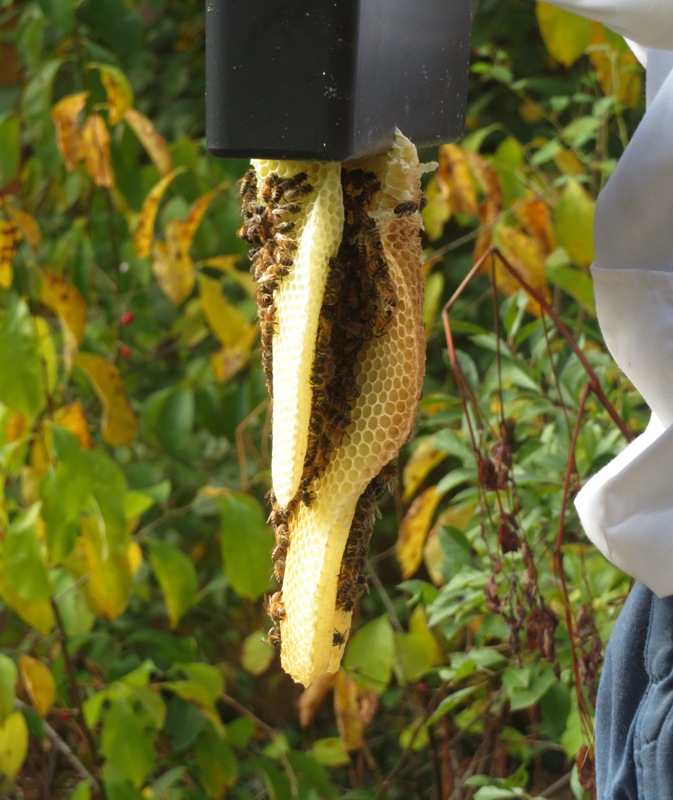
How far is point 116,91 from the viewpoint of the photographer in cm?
148

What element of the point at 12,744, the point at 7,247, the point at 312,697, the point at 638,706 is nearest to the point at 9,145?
the point at 7,247

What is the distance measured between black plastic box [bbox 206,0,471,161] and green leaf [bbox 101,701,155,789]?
940 millimetres

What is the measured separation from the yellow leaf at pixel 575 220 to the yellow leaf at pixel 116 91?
0.62 meters

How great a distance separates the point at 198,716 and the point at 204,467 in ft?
2.43

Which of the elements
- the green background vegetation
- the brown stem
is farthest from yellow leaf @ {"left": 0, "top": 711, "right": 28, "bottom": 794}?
the brown stem

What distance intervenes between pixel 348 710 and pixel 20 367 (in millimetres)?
669

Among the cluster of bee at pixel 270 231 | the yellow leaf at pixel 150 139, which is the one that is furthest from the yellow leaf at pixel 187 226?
the cluster of bee at pixel 270 231

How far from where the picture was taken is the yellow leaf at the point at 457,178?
1423 millimetres

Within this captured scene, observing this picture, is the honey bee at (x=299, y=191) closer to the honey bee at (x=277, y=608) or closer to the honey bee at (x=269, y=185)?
the honey bee at (x=269, y=185)

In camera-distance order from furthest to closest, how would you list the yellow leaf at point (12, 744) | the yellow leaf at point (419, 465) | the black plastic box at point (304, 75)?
the yellow leaf at point (419, 465) → the yellow leaf at point (12, 744) → the black plastic box at point (304, 75)

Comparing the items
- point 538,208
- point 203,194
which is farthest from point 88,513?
point 538,208

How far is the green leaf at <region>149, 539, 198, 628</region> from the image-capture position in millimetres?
1342

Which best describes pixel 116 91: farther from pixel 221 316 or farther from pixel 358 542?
pixel 358 542

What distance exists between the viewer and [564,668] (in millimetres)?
1097
